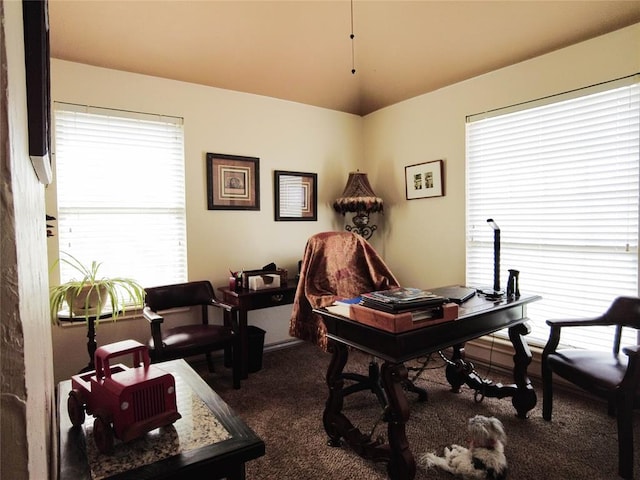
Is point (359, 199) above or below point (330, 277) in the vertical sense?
above

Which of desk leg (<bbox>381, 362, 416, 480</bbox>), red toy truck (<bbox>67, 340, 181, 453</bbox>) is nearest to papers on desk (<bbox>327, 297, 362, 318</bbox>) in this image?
desk leg (<bbox>381, 362, 416, 480</bbox>)

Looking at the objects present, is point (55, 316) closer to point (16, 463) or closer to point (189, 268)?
point (189, 268)

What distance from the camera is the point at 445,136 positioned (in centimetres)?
343

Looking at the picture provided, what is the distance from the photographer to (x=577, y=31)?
8.29ft

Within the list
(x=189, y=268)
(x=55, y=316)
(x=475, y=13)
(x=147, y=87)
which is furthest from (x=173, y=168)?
(x=475, y=13)

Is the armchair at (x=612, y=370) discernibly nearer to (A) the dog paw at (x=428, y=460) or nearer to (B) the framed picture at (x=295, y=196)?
(A) the dog paw at (x=428, y=460)

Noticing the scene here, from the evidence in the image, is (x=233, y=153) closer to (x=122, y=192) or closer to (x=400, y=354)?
(x=122, y=192)

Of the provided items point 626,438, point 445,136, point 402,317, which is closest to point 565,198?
point 445,136

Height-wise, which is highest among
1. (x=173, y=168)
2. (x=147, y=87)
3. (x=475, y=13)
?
(x=475, y=13)

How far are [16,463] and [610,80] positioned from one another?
3.32 meters

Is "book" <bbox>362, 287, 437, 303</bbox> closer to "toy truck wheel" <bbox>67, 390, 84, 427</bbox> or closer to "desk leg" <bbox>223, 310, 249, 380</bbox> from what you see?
"toy truck wheel" <bbox>67, 390, 84, 427</bbox>

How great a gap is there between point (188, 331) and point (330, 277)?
117 cm

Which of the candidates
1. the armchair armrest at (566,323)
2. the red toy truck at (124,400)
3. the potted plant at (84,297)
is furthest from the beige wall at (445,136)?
the red toy truck at (124,400)

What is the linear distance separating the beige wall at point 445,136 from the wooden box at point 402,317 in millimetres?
1733
